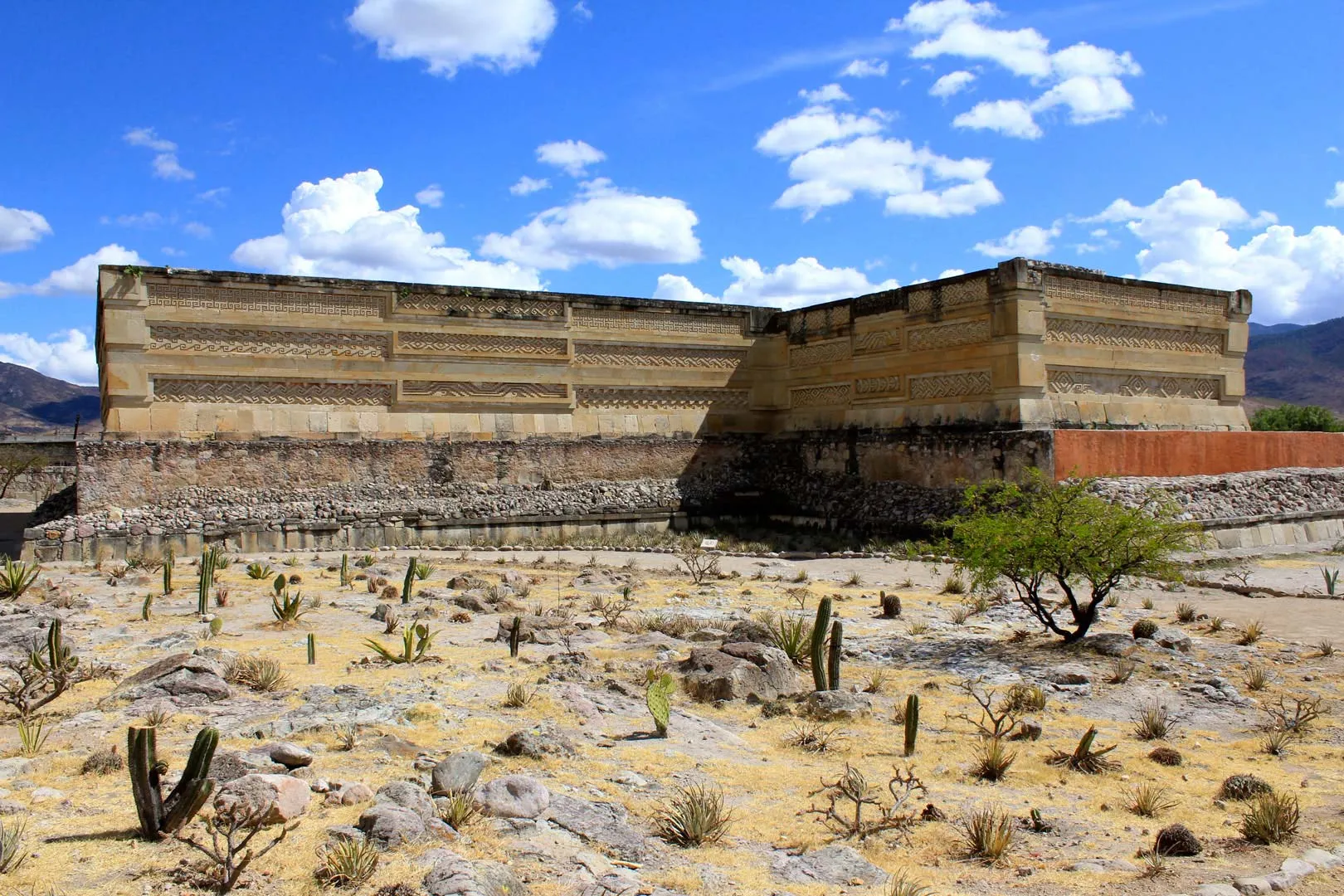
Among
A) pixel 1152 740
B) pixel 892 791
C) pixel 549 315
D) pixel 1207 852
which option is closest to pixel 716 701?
pixel 892 791

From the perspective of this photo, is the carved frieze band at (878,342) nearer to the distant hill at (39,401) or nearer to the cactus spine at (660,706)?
the cactus spine at (660,706)

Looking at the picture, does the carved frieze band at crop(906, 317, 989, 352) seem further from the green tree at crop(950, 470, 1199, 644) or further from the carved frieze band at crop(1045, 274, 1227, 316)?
the green tree at crop(950, 470, 1199, 644)

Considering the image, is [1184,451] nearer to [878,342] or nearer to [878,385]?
[878,385]

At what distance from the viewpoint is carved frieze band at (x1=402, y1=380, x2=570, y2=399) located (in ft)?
55.0

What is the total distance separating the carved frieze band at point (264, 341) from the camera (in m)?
14.9

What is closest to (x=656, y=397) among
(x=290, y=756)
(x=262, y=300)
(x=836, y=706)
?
(x=262, y=300)

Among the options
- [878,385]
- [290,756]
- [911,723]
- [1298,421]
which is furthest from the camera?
[1298,421]

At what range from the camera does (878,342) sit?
1739 cm

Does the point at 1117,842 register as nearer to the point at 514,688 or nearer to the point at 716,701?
the point at 716,701

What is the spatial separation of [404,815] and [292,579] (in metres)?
7.78

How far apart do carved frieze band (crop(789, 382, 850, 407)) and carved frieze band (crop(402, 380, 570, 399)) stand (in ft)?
14.9

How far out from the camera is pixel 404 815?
Result: 4359 mm

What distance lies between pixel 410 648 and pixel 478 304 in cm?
1066

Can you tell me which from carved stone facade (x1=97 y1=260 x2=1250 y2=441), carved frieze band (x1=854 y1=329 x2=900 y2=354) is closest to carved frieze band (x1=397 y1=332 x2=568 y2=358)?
carved stone facade (x1=97 y1=260 x2=1250 y2=441)
